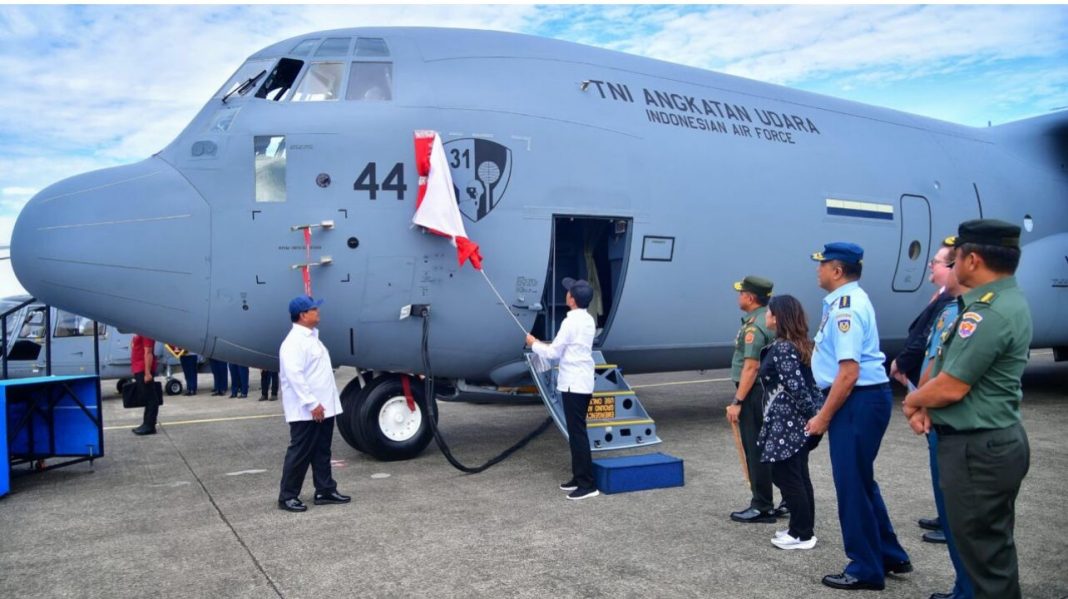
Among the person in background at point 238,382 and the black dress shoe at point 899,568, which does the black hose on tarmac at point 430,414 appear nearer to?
the black dress shoe at point 899,568

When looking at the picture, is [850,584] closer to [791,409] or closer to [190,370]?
[791,409]

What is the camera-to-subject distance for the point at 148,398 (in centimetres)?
1035

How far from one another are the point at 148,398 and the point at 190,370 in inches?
270

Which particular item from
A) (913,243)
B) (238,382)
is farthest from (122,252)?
(238,382)

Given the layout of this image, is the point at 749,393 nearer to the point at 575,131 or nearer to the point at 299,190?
the point at 575,131

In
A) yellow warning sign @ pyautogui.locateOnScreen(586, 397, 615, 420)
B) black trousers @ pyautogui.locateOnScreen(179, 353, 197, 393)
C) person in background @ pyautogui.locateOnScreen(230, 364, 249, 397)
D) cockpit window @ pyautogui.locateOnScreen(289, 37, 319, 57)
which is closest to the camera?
yellow warning sign @ pyautogui.locateOnScreen(586, 397, 615, 420)

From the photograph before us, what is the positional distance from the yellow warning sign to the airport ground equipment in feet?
16.6

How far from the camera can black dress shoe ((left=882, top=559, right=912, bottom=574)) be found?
4.52 metres

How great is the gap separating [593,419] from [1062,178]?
32.2 feet

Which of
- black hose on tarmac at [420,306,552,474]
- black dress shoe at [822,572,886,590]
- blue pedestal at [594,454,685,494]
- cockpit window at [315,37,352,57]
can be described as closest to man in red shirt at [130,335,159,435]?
black hose on tarmac at [420,306,552,474]

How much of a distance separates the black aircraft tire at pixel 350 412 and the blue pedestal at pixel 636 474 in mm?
2590

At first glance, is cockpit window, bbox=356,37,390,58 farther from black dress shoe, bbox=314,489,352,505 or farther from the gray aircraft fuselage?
black dress shoe, bbox=314,489,352,505

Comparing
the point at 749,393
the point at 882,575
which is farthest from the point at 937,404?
the point at 749,393

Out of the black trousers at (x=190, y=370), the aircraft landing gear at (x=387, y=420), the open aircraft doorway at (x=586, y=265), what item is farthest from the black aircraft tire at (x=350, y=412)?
the black trousers at (x=190, y=370)
